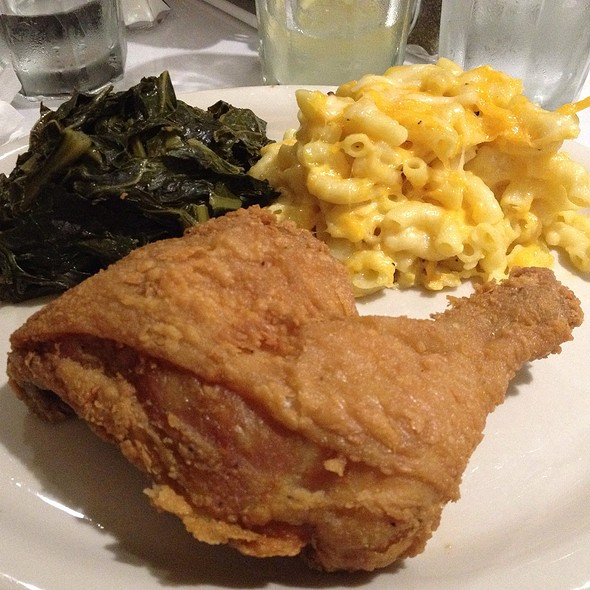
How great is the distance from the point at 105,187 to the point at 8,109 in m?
1.21

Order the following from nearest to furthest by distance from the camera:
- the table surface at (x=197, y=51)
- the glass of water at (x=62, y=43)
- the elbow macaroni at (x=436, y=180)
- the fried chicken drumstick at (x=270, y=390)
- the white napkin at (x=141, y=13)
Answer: the fried chicken drumstick at (x=270, y=390), the elbow macaroni at (x=436, y=180), the glass of water at (x=62, y=43), the table surface at (x=197, y=51), the white napkin at (x=141, y=13)

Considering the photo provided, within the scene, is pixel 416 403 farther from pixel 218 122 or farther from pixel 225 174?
pixel 218 122

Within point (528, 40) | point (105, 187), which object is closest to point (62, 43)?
point (105, 187)

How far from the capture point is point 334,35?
352 centimetres

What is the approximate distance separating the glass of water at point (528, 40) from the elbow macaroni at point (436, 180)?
3.53 feet

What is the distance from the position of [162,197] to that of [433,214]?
3.63ft

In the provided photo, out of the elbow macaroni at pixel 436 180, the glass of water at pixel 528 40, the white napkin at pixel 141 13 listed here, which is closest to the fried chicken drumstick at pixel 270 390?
the elbow macaroni at pixel 436 180

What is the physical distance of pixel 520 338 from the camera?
192 centimetres

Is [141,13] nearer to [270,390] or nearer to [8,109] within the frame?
[8,109]

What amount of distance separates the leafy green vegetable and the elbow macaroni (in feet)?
1.19

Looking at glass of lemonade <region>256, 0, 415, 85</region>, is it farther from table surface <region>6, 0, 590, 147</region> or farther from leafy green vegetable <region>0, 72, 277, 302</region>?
leafy green vegetable <region>0, 72, 277, 302</region>

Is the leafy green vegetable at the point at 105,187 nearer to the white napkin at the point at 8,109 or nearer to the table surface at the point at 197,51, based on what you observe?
the white napkin at the point at 8,109

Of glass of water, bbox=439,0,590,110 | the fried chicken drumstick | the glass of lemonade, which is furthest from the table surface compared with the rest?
the fried chicken drumstick

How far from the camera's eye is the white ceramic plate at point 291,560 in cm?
162
